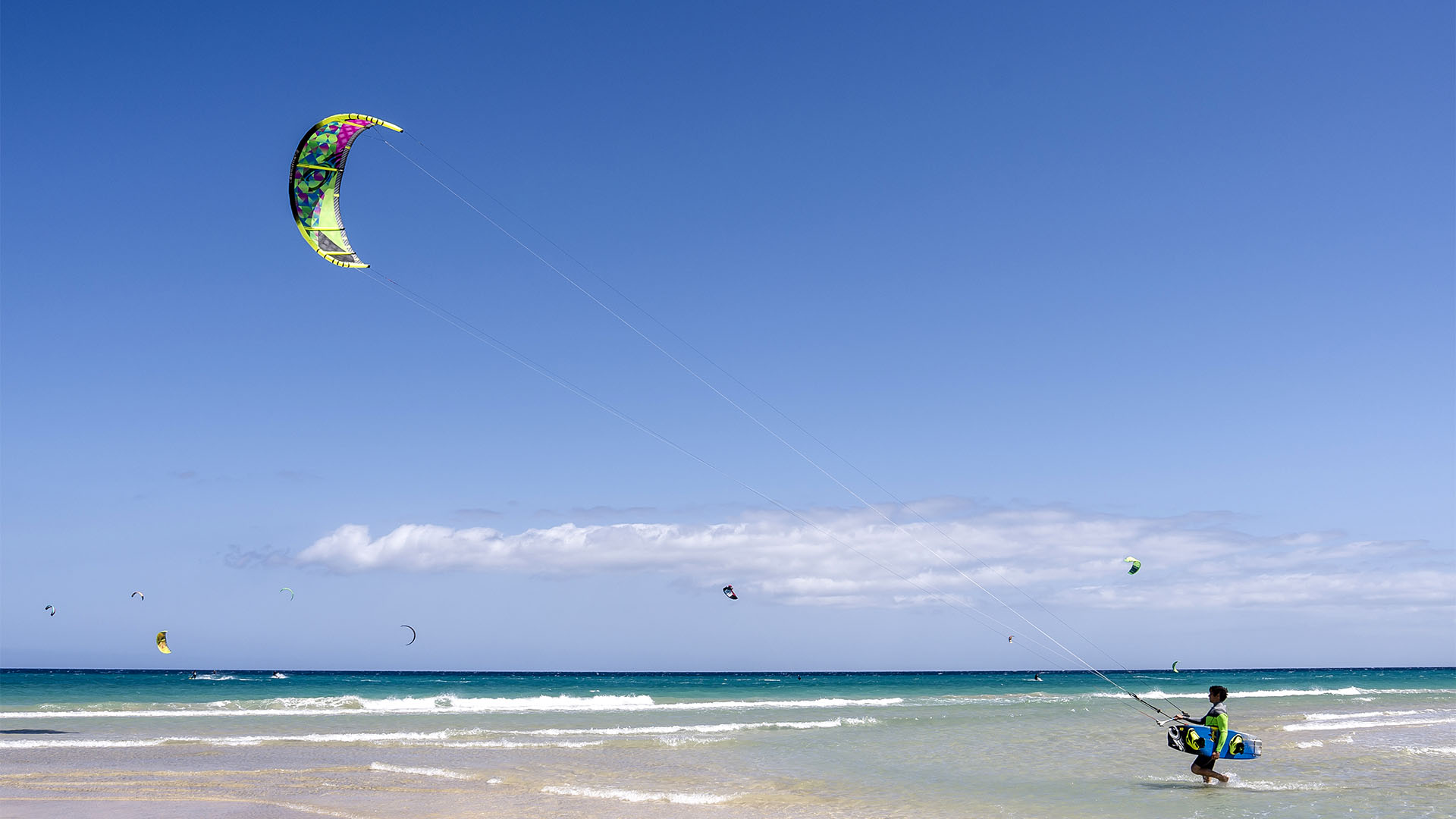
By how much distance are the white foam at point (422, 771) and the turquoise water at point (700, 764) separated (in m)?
0.07

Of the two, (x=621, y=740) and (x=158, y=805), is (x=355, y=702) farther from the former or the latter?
(x=158, y=805)

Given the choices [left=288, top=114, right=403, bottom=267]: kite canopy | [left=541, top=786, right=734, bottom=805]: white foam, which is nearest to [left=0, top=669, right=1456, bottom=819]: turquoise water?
[left=541, top=786, right=734, bottom=805]: white foam

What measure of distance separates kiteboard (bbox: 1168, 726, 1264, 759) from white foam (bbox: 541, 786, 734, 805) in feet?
18.1

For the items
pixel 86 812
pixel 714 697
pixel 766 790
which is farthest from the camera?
pixel 714 697

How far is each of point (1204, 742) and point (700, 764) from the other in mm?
6822

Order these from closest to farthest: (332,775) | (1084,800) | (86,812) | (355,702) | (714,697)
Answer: (86,812) → (1084,800) → (332,775) → (355,702) → (714,697)

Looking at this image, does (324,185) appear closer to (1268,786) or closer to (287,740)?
(287,740)

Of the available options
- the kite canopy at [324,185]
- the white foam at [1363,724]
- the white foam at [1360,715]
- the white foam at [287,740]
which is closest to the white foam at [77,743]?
the white foam at [287,740]

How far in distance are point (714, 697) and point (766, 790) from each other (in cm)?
2708

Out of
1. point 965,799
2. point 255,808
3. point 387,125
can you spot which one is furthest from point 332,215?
point 965,799

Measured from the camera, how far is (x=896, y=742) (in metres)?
18.0

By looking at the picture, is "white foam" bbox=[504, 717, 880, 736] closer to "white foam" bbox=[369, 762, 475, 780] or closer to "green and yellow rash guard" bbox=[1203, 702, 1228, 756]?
"white foam" bbox=[369, 762, 475, 780]

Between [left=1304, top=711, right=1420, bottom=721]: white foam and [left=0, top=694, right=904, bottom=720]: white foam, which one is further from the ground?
[left=1304, top=711, right=1420, bottom=721]: white foam

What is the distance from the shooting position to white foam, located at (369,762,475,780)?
516 inches
